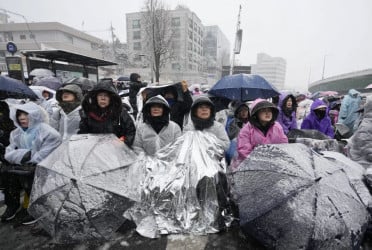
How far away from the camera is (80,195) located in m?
→ 2.03

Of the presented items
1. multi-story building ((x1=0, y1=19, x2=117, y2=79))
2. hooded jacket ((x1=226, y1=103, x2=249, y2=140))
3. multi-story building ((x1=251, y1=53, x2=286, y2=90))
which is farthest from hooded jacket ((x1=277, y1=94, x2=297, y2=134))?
multi-story building ((x1=251, y1=53, x2=286, y2=90))

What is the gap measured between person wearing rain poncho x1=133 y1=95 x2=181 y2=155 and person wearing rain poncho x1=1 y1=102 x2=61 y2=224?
111cm

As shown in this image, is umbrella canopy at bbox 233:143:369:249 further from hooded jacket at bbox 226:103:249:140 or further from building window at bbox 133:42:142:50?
building window at bbox 133:42:142:50

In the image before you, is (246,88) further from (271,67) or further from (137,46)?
(271,67)

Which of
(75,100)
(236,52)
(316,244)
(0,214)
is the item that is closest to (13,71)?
(75,100)

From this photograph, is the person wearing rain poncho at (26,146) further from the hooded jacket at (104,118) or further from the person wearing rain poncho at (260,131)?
the person wearing rain poncho at (260,131)

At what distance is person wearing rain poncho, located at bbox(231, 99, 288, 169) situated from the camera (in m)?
2.90

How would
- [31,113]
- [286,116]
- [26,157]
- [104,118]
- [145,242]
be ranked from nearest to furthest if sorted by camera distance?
[145,242], [26,157], [31,113], [104,118], [286,116]

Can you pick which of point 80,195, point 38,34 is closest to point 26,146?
point 80,195

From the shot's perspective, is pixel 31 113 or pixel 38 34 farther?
pixel 38 34

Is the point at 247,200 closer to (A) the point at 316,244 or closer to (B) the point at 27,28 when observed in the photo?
(A) the point at 316,244

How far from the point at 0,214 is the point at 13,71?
6069 millimetres

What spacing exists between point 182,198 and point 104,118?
62.6 inches

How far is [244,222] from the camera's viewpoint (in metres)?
2.08
